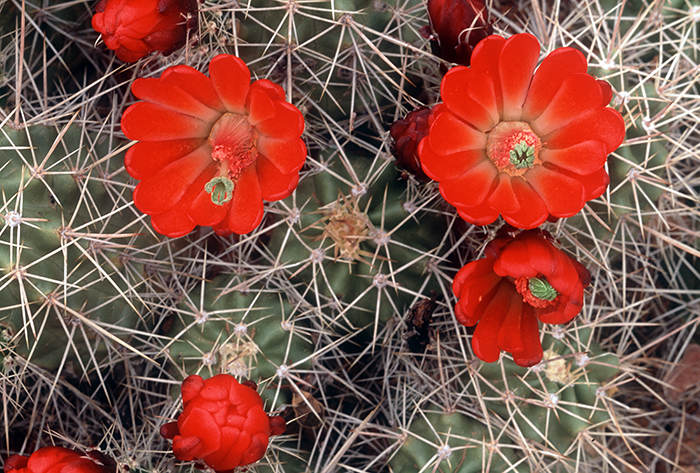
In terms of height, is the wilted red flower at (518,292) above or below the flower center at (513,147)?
below

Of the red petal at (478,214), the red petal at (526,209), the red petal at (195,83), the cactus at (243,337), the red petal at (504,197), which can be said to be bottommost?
the cactus at (243,337)

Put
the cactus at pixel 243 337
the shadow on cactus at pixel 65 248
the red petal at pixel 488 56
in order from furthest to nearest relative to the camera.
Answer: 1. the cactus at pixel 243 337
2. the shadow on cactus at pixel 65 248
3. the red petal at pixel 488 56

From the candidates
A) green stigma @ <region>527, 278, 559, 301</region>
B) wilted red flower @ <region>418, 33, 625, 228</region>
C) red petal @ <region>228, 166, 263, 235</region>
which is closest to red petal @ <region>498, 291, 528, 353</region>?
green stigma @ <region>527, 278, 559, 301</region>

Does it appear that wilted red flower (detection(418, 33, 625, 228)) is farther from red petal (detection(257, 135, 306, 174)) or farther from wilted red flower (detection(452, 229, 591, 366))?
red petal (detection(257, 135, 306, 174))

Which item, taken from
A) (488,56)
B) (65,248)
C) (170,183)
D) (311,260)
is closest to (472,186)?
(488,56)

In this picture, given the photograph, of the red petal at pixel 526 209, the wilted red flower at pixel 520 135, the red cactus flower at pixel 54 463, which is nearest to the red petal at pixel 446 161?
the wilted red flower at pixel 520 135

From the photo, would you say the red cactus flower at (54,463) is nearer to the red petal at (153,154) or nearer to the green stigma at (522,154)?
the red petal at (153,154)

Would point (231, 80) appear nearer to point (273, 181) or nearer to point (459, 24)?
point (273, 181)
